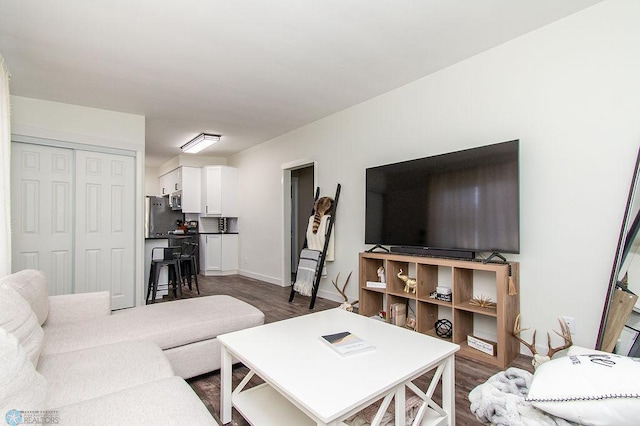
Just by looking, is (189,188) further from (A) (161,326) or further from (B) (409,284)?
(B) (409,284)

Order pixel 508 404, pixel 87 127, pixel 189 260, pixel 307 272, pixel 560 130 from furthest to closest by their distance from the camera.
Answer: pixel 189 260 → pixel 307 272 → pixel 87 127 → pixel 560 130 → pixel 508 404

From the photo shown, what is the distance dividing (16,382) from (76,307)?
1.63m

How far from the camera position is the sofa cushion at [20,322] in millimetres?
1339

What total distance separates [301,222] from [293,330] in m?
4.45

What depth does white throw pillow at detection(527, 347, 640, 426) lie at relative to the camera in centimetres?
91

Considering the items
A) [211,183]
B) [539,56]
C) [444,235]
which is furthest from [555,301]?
[211,183]

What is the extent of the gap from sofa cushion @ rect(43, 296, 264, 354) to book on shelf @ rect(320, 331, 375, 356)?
2.89 ft

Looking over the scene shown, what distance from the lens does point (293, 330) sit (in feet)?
6.27

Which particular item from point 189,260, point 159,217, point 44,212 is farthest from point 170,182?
point 44,212

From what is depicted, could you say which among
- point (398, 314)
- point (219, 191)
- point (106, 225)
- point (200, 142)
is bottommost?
point (398, 314)

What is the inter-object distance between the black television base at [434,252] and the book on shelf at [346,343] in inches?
55.9

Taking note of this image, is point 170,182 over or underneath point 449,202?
over

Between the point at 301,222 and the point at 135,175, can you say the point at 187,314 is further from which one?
the point at 301,222

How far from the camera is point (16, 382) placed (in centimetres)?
89
